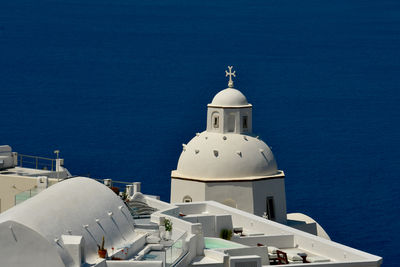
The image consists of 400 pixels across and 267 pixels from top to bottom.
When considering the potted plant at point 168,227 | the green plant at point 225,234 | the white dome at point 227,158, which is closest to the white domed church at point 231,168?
the white dome at point 227,158

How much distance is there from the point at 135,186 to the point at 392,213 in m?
68.4

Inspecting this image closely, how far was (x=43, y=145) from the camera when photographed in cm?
16375

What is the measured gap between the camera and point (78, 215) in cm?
5581

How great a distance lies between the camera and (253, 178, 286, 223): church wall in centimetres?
8062

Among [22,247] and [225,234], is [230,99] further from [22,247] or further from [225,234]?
[22,247]

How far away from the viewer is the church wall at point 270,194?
8062 centimetres

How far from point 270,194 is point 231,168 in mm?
2559

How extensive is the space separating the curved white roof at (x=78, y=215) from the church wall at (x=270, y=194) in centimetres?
2029

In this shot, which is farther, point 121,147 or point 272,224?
point 121,147

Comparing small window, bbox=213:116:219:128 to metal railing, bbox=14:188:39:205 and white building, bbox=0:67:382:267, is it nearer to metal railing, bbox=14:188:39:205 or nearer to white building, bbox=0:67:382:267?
white building, bbox=0:67:382:267

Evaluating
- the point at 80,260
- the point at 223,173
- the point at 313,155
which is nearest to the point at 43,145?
the point at 313,155

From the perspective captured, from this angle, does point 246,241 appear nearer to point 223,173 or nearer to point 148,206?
point 148,206

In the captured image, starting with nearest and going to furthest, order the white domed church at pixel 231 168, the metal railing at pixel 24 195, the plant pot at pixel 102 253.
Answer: the plant pot at pixel 102 253 → the metal railing at pixel 24 195 → the white domed church at pixel 231 168

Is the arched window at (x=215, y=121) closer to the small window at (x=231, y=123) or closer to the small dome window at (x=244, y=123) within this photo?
the small window at (x=231, y=123)
